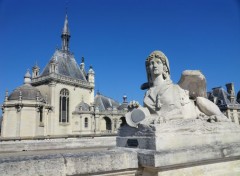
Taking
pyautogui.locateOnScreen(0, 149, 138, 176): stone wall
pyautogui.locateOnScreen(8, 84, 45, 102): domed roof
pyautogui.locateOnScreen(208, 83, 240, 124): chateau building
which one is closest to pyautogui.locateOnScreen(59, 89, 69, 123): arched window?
pyautogui.locateOnScreen(8, 84, 45, 102): domed roof

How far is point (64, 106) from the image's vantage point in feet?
121

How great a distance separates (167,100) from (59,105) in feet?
113

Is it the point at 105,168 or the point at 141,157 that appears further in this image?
the point at 141,157

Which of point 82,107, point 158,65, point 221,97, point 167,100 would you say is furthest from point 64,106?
point 167,100

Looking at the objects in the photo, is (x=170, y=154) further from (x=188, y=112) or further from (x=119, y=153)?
(x=188, y=112)

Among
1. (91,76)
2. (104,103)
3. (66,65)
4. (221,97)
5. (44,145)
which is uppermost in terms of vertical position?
(66,65)

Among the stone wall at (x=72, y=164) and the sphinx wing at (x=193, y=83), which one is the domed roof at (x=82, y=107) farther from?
the stone wall at (x=72, y=164)

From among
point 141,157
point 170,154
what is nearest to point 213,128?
point 170,154

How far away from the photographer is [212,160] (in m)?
3.06

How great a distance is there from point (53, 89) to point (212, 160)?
34.2m

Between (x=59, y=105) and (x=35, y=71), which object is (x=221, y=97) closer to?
(x=59, y=105)

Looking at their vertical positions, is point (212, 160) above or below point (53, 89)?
below

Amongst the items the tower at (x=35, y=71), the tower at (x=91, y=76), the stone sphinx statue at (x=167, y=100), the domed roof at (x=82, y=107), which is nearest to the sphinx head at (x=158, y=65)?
the stone sphinx statue at (x=167, y=100)

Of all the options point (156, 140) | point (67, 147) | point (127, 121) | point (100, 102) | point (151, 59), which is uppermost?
point (100, 102)
